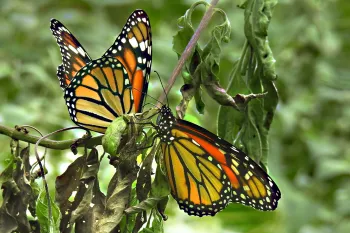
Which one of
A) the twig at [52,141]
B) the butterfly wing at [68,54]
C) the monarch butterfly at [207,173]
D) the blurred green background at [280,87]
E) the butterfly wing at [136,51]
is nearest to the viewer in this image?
the twig at [52,141]

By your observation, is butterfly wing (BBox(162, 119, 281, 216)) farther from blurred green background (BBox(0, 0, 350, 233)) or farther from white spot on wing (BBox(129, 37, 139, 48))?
blurred green background (BBox(0, 0, 350, 233))

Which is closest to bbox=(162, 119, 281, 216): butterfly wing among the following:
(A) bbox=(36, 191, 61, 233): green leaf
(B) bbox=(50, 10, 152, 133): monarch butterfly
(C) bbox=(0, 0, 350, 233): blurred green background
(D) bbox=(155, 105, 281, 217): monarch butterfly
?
(D) bbox=(155, 105, 281, 217): monarch butterfly

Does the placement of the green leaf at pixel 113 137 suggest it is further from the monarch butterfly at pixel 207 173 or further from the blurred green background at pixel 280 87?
the blurred green background at pixel 280 87

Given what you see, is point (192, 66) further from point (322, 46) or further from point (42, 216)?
point (322, 46)

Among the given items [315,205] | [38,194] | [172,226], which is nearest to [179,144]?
[38,194]

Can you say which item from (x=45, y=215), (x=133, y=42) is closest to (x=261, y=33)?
(x=133, y=42)

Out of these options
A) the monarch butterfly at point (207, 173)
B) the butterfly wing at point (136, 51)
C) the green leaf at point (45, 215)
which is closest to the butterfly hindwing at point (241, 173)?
the monarch butterfly at point (207, 173)
